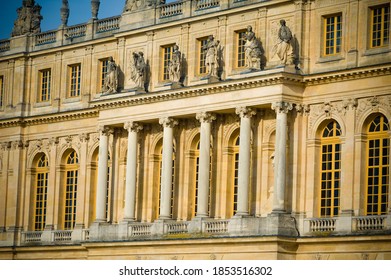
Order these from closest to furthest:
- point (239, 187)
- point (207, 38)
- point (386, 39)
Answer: point (386, 39)
point (239, 187)
point (207, 38)

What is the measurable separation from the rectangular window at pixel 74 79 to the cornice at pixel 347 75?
14862 millimetres

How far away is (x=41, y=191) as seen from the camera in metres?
61.1

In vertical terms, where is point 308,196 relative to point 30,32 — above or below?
below

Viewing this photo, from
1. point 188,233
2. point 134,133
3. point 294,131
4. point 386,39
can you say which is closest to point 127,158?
point 134,133

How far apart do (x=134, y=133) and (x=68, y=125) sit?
610cm

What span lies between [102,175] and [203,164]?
21.5 ft

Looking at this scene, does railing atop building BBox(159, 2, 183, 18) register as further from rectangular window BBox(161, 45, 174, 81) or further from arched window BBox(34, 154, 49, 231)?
arched window BBox(34, 154, 49, 231)

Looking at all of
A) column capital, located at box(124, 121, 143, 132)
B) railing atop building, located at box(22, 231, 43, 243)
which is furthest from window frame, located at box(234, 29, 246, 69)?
railing atop building, located at box(22, 231, 43, 243)

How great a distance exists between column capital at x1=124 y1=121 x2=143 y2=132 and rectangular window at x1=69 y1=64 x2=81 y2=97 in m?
5.75

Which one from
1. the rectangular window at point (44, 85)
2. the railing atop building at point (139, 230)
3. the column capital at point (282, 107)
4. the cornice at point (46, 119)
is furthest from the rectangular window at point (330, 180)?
the rectangular window at point (44, 85)

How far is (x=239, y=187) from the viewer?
4875 cm

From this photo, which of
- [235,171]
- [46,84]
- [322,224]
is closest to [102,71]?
[46,84]

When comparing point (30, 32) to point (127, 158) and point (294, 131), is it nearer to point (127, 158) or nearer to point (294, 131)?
point (127, 158)

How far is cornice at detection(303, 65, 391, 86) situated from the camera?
149ft
